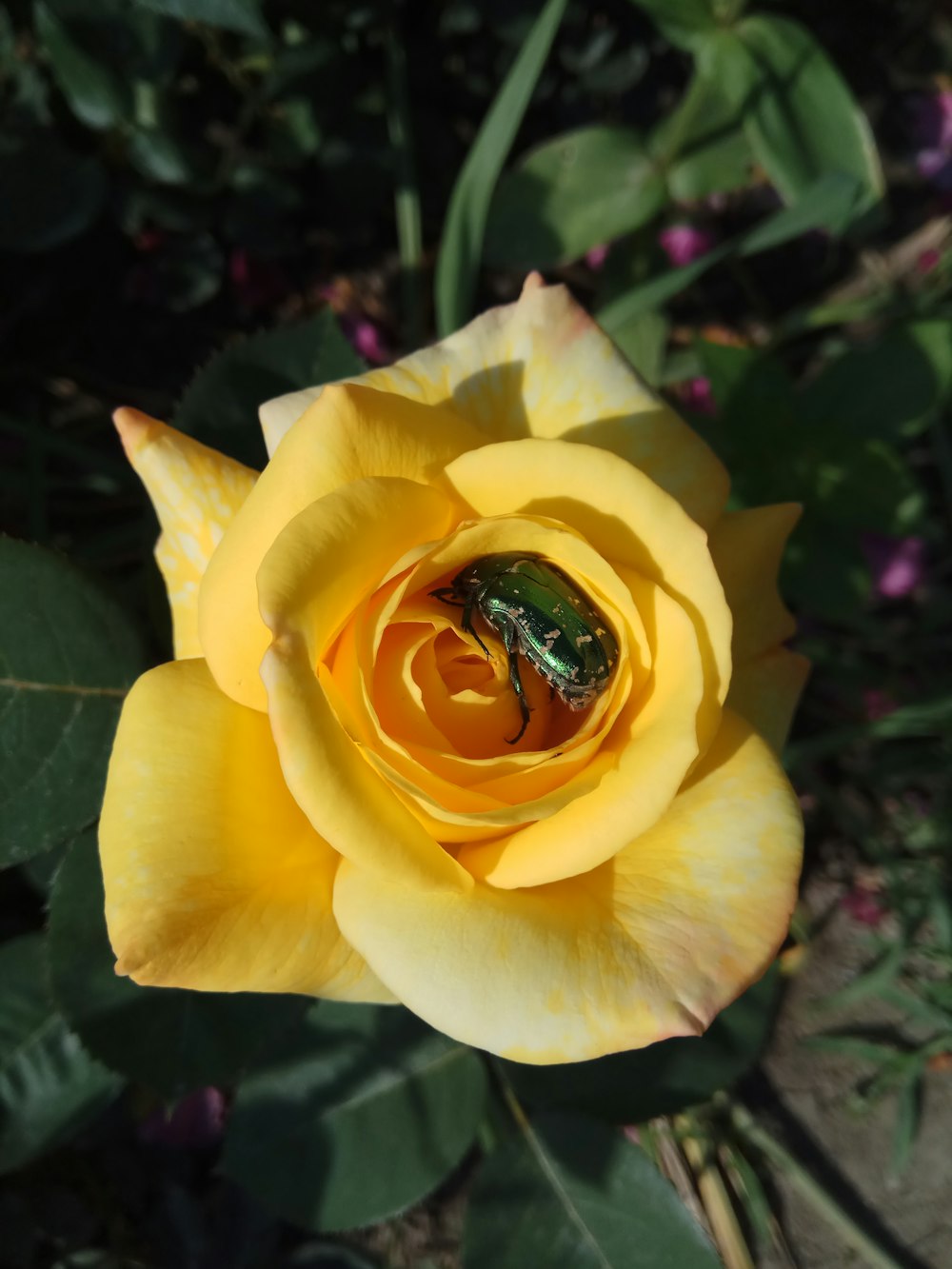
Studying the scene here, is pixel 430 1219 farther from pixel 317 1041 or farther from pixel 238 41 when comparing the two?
pixel 238 41

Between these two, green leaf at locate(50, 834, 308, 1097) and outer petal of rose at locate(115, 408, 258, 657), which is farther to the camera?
green leaf at locate(50, 834, 308, 1097)

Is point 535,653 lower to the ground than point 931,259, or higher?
higher

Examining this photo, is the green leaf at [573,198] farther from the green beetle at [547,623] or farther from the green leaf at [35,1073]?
the green leaf at [35,1073]

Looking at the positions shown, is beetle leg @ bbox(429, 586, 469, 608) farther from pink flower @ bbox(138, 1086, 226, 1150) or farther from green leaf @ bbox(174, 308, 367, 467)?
pink flower @ bbox(138, 1086, 226, 1150)

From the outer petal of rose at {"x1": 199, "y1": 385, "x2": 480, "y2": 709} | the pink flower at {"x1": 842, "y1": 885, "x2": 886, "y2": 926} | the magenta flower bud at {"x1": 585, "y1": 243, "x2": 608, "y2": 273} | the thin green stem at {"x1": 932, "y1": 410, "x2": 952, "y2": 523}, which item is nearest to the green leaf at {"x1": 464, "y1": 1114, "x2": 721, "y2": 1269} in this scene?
the outer petal of rose at {"x1": 199, "y1": 385, "x2": 480, "y2": 709}

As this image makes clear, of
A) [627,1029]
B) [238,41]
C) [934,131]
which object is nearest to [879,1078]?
[627,1029]

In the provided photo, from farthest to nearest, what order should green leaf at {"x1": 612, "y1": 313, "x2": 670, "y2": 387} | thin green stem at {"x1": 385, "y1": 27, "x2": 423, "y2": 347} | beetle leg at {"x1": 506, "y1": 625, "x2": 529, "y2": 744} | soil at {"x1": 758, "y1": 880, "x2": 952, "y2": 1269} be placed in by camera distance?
soil at {"x1": 758, "y1": 880, "x2": 952, "y2": 1269} < thin green stem at {"x1": 385, "y1": 27, "x2": 423, "y2": 347} < green leaf at {"x1": 612, "y1": 313, "x2": 670, "y2": 387} < beetle leg at {"x1": 506, "y1": 625, "x2": 529, "y2": 744}

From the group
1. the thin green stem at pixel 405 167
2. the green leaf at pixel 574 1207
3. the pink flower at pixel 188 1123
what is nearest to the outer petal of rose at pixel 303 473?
the green leaf at pixel 574 1207
